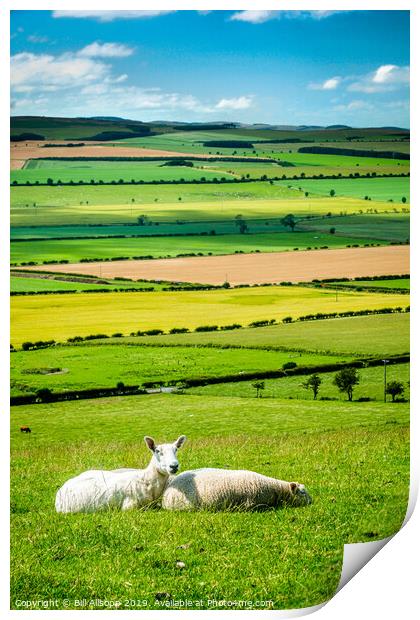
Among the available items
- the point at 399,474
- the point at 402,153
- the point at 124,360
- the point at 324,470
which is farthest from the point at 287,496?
the point at 402,153

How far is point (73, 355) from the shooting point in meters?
9.47

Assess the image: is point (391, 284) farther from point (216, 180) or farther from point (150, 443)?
point (150, 443)

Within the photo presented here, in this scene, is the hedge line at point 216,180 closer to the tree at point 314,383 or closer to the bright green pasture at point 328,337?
the bright green pasture at point 328,337

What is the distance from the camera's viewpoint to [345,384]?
9.83 meters

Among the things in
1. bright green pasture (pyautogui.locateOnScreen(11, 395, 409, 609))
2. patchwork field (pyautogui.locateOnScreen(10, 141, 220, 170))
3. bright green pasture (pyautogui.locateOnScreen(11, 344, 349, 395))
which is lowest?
bright green pasture (pyautogui.locateOnScreen(11, 395, 409, 609))

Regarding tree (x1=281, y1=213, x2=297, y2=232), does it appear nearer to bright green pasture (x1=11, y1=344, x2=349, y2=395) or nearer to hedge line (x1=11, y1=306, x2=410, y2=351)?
hedge line (x1=11, y1=306, x2=410, y2=351)

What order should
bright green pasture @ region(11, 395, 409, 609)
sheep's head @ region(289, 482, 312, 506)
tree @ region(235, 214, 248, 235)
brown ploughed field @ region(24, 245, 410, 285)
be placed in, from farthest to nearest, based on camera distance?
tree @ region(235, 214, 248, 235) → brown ploughed field @ region(24, 245, 410, 285) → sheep's head @ region(289, 482, 312, 506) → bright green pasture @ region(11, 395, 409, 609)

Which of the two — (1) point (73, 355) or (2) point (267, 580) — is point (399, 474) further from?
(1) point (73, 355)

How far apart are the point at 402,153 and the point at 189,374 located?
279 centimetres

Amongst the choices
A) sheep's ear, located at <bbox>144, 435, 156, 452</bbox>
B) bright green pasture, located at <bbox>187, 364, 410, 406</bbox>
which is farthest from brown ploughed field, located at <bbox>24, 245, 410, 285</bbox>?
sheep's ear, located at <bbox>144, 435, 156, 452</bbox>

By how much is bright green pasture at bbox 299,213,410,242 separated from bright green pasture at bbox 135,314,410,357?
76cm

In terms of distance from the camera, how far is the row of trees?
9781 millimetres

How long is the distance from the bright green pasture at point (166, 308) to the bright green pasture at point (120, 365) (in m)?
0.19

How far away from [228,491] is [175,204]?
2.95 m
